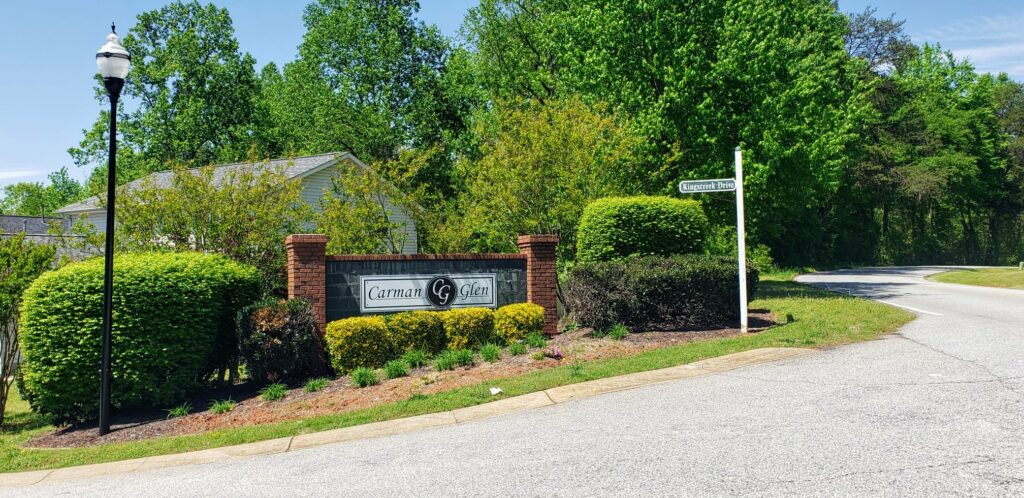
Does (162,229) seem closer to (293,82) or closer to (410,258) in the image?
(410,258)

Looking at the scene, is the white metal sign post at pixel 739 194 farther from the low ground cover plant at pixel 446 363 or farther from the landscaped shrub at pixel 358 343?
the landscaped shrub at pixel 358 343

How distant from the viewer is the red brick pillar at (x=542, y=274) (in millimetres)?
13344

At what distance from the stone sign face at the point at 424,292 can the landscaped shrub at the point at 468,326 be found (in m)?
0.39

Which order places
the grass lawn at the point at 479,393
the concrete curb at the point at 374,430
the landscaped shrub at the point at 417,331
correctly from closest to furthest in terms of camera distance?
the concrete curb at the point at 374,430
the grass lawn at the point at 479,393
the landscaped shrub at the point at 417,331

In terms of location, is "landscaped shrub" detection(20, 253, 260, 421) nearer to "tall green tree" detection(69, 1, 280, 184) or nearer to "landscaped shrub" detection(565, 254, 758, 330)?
"landscaped shrub" detection(565, 254, 758, 330)

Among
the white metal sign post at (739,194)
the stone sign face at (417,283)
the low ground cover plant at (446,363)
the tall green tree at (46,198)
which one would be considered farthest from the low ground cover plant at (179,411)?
A: the tall green tree at (46,198)

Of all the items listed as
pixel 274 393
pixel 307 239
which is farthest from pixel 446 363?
pixel 307 239

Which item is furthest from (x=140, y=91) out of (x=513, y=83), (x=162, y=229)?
(x=162, y=229)

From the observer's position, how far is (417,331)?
12.0 meters

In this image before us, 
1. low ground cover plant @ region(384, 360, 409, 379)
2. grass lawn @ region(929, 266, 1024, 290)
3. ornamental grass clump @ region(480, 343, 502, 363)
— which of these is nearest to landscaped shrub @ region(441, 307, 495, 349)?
ornamental grass clump @ region(480, 343, 502, 363)

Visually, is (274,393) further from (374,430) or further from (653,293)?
(653,293)

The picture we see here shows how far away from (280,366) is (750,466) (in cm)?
770

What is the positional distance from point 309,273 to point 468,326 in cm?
282

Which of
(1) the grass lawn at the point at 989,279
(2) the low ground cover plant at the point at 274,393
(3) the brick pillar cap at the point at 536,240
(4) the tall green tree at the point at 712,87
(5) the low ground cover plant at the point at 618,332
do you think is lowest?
(2) the low ground cover plant at the point at 274,393
